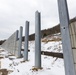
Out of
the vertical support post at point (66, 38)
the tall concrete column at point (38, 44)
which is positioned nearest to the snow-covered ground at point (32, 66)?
the tall concrete column at point (38, 44)

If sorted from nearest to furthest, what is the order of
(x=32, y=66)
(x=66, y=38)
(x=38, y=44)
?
(x=66, y=38) < (x=38, y=44) < (x=32, y=66)

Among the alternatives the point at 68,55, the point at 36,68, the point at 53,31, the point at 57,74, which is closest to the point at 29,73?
the point at 36,68

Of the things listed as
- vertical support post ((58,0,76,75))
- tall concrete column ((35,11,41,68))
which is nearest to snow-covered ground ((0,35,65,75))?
tall concrete column ((35,11,41,68))

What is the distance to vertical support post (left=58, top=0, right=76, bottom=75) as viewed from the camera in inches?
72.3

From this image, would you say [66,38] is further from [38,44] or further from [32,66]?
[32,66]

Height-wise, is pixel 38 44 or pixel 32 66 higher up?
pixel 38 44

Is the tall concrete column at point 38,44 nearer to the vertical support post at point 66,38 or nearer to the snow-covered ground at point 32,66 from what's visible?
the snow-covered ground at point 32,66

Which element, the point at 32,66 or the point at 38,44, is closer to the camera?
the point at 38,44

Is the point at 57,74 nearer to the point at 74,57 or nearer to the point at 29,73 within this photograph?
the point at 29,73

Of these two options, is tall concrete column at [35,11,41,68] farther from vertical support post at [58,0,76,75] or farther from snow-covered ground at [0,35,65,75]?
vertical support post at [58,0,76,75]

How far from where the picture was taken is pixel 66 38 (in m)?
1.88

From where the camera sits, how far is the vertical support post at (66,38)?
6.03 feet

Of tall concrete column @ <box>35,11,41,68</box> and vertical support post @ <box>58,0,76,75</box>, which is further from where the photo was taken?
tall concrete column @ <box>35,11,41,68</box>

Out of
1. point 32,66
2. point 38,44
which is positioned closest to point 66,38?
point 38,44
